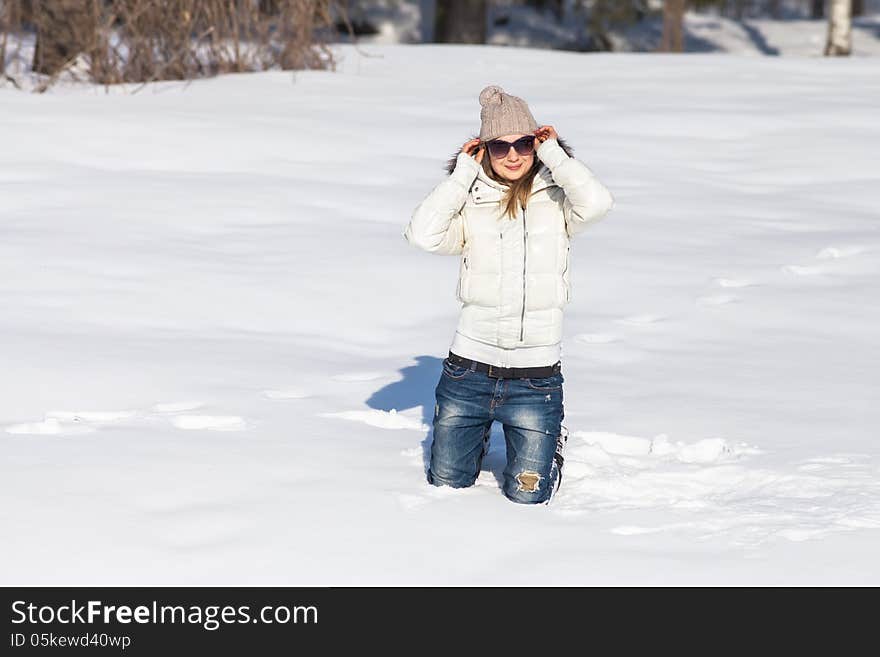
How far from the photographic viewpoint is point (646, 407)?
16.9ft

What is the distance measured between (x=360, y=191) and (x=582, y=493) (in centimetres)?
449

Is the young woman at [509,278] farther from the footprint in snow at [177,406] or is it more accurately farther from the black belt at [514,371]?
the footprint in snow at [177,406]

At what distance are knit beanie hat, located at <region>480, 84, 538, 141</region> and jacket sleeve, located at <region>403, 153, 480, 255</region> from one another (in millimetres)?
105

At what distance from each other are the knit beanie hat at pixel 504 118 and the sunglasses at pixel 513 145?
16mm

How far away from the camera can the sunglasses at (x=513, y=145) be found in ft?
13.7

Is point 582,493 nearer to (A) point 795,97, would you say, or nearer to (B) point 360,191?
(B) point 360,191

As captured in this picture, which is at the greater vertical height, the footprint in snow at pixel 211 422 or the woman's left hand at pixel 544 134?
the woman's left hand at pixel 544 134

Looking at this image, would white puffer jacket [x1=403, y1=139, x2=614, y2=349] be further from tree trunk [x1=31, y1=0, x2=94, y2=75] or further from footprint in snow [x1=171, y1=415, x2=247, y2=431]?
tree trunk [x1=31, y1=0, x2=94, y2=75]

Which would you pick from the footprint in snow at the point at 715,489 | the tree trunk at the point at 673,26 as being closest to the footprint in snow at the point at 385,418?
the footprint in snow at the point at 715,489

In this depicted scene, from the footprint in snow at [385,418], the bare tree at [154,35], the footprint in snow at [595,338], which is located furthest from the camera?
the bare tree at [154,35]

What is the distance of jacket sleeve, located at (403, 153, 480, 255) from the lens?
417 centimetres

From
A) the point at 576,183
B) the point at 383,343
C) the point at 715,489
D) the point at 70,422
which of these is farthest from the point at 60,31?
the point at 715,489
